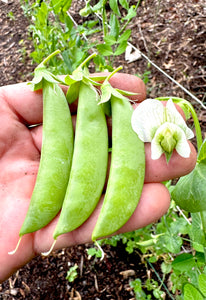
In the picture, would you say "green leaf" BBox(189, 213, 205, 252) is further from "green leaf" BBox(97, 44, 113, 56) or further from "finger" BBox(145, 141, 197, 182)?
"green leaf" BBox(97, 44, 113, 56)

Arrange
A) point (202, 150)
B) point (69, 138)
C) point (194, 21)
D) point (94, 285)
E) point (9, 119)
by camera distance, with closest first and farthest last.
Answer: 1. point (202, 150)
2. point (69, 138)
3. point (9, 119)
4. point (94, 285)
5. point (194, 21)

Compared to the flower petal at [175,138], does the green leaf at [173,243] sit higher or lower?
lower

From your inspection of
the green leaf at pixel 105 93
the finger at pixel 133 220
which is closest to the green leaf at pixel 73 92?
the green leaf at pixel 105 93

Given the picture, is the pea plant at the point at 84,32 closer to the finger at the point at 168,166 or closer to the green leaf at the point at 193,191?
the finger at the point at 168,166

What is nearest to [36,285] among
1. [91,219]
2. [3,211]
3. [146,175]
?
[3,211]

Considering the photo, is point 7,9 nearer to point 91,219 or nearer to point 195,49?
point 195,49

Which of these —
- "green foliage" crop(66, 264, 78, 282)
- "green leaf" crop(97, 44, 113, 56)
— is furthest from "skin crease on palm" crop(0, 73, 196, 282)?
"green foliage" crop(66, 264, 78, 282)
